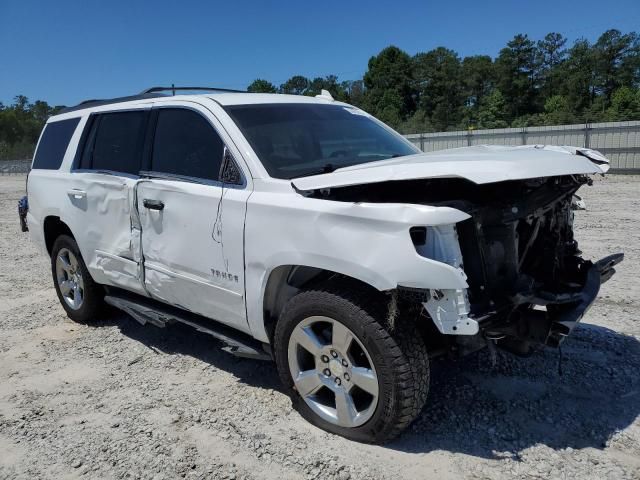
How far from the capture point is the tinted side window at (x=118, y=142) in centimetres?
426

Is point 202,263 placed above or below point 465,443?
above

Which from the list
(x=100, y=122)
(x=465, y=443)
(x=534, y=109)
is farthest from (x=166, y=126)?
(x=534, y=109)

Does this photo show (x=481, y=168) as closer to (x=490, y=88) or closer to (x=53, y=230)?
(x=53, y=230)

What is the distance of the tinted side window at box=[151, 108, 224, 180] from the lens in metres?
3.62

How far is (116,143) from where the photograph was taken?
14.8 ft

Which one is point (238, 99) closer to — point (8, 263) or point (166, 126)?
point (166, 126)

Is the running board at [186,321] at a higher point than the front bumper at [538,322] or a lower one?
lower

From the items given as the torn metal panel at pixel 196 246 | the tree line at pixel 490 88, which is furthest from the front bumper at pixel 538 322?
the tree line at pixel 490 88

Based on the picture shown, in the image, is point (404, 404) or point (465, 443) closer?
point (404, 404)

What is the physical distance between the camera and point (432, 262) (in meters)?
2.46

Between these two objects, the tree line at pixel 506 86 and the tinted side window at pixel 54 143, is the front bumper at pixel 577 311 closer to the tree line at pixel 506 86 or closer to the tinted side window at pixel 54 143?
the tinted side window at pixel 54 143

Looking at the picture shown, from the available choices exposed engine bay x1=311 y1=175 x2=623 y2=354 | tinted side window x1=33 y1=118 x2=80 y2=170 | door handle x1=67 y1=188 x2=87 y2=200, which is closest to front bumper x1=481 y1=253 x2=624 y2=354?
exposed engine bay x1=311 y1=175 x2=623 y2=354

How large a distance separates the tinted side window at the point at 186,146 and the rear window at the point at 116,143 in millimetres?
255

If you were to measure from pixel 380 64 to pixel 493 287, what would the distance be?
85082mm
